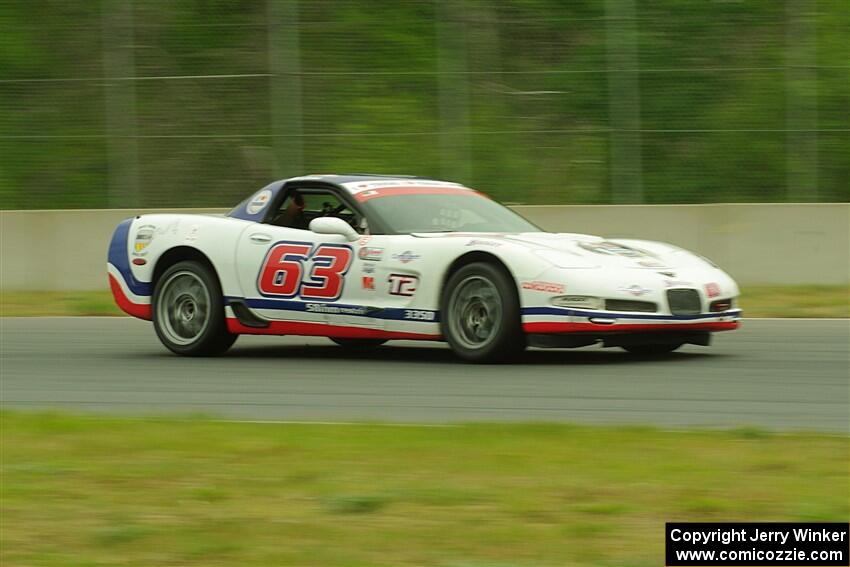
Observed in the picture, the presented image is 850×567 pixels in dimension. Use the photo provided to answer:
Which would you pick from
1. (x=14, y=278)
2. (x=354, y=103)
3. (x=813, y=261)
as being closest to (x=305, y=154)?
(x=354, y=103)

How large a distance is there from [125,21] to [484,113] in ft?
16.0

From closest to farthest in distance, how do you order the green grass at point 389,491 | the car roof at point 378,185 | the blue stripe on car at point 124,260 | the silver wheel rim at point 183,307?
the green grass at point 389,491 → the car roof at point 378,185 → the silver wheel rim at point 183,307 → the blue stripe on car at point 124,260

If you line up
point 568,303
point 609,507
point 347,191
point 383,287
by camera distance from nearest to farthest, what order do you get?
point 609,507
point 568,303
point 383,287
point 347,191

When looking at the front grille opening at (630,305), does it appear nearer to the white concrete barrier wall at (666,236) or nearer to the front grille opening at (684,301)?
the front grille opening at (684,301)

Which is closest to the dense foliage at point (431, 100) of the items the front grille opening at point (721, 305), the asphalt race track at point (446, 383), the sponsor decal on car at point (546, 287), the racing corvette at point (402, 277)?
the asphalt race track at point (446, 383)

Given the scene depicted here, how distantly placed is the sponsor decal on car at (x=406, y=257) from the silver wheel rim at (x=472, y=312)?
16.4 inches

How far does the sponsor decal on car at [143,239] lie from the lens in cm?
1162

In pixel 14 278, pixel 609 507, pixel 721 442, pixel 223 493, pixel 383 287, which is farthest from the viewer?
pixel 14 278

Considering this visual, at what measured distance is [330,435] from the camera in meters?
7.06

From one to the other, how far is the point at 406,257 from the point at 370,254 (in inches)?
12.4

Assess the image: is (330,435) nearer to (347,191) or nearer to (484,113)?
(347,191)

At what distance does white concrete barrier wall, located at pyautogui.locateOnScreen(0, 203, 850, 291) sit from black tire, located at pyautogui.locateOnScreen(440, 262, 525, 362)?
23.0 ft

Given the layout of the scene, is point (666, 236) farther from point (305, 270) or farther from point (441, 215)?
point (305, 270)

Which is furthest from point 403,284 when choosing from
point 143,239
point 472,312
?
point 143,239
